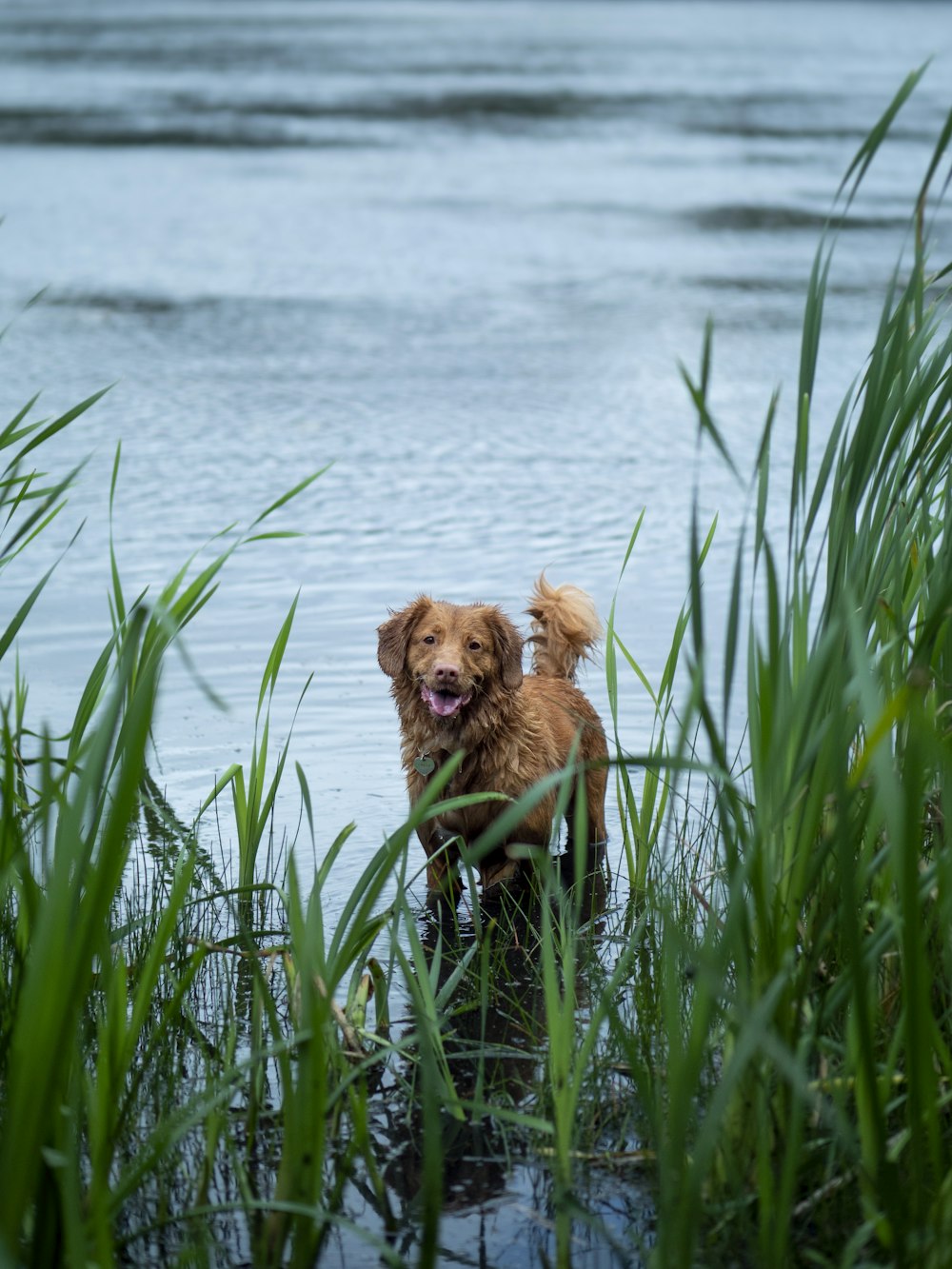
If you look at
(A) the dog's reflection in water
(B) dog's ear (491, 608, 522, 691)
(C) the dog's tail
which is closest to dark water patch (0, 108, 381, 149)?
(C) the dog's tail

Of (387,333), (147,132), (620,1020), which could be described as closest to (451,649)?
(620,1020)

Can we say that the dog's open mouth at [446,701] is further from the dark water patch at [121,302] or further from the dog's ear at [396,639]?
the dark water patch at [121,302]

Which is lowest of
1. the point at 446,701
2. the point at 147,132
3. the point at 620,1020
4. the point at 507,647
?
the point at 620,1020

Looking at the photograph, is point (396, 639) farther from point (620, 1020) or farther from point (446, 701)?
point (620, 1020)

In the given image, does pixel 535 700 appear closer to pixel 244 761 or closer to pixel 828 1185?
pixel 244 761

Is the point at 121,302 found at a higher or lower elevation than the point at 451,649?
higher

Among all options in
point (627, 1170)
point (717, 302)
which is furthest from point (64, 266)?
point (627, 1170)

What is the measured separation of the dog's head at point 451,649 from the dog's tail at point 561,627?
0.35 m

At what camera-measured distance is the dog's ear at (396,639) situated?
459 centimetres

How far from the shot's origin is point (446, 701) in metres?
4.49

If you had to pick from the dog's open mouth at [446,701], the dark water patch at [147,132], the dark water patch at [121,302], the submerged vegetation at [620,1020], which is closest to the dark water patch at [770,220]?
the dark water patch at [121,302]

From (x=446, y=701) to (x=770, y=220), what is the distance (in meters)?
11.5

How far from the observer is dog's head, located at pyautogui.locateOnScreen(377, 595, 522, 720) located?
448cm

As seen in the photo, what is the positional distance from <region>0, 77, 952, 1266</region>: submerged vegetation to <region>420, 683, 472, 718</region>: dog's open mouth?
82cm
